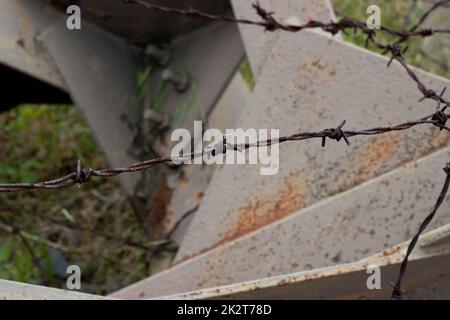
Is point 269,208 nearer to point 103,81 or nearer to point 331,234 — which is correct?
point 331,234

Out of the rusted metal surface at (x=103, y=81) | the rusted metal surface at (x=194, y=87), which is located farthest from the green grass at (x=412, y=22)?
the rusted metal surface at (x=103, y=81)

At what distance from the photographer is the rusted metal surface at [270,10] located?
2.44m

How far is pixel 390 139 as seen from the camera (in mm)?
2133

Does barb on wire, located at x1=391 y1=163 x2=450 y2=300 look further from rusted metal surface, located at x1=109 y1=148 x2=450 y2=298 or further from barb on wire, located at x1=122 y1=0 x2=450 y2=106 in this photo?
barb on wire, located at x1=122 y1=0 x2=450 y2=106

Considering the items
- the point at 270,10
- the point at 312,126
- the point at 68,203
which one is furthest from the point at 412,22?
the point at 312,126

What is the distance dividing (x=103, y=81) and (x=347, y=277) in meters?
1.60

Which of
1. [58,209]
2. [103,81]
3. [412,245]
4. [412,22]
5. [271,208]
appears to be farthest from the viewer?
[412,22]

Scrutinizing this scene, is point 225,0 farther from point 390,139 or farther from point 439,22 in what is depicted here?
point 439,22

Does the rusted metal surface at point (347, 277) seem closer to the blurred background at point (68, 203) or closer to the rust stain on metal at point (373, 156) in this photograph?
the rust stain on metal at point (373, 156)

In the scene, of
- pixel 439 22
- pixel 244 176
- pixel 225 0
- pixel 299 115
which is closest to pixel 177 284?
pixel 244 176

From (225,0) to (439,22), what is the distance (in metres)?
2.05

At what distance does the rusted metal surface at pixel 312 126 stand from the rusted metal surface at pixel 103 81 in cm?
82

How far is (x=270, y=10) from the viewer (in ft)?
8.22
